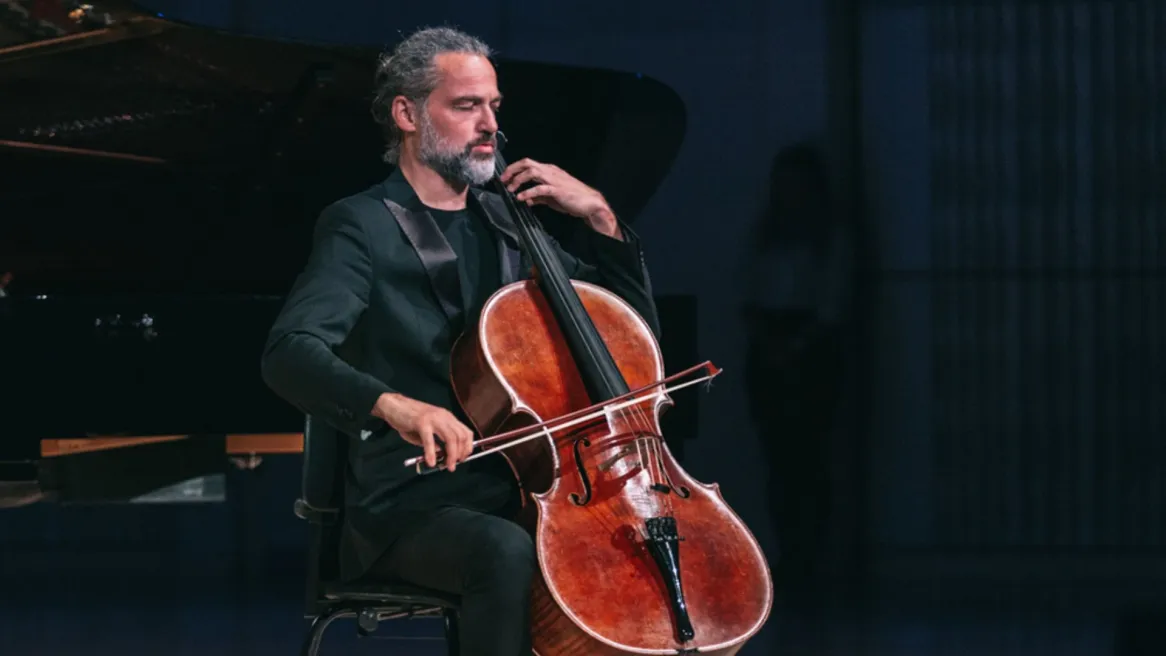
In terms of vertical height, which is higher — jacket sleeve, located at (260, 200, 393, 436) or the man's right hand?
jacket sleeve, located at (260, 200, 393, 436)

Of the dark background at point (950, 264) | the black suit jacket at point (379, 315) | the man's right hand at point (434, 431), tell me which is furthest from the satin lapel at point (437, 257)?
the dark background at point (950, 264)

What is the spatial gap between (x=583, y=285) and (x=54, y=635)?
2507 mm

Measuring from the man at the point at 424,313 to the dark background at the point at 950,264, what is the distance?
2.40m

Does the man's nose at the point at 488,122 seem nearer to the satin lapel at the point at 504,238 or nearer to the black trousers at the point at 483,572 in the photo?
the satin lapel at the point at 504,238

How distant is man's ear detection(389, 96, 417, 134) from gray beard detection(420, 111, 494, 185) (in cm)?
3

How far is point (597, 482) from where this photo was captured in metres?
1.74

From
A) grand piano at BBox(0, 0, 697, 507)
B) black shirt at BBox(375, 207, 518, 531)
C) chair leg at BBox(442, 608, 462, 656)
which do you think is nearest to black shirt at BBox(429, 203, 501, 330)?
black shirt at BBox(375, 207, 518, 531)

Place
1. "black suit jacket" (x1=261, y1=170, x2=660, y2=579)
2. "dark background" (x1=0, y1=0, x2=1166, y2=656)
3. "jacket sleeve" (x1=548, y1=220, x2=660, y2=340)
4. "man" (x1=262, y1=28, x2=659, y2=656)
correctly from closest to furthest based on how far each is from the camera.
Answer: "man" (x1=262, y1=28, x2=659, y2=656)
"black suit jacket" (x1=261, y1=170, x2=660, y2=579)
"jacket sleeve" (x1=548, y1=220, x2=660, y2=340)
"dark background" (x1=0, y1=0, x2=1166, y2=656)

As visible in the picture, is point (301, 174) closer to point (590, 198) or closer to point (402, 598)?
point (590, 198)

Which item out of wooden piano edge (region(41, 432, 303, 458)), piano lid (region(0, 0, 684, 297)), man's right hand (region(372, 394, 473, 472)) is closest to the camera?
man's right hand (region(372, 394, 473, 472))

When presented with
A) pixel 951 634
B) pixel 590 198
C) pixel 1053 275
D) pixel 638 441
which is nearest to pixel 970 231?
pixel 1053 275

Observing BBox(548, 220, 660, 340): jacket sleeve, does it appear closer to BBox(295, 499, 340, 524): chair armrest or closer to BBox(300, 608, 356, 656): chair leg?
BBox(295, 499, 340, 524): chair armrest

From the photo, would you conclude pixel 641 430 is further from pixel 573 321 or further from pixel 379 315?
pixel 379 315

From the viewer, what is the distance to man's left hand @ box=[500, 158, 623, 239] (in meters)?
2.02
